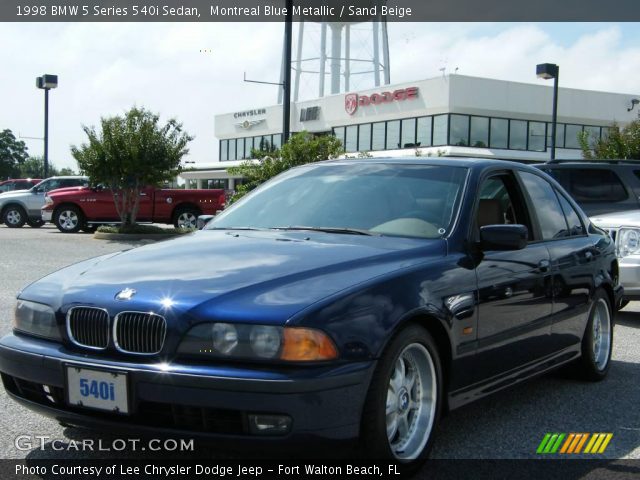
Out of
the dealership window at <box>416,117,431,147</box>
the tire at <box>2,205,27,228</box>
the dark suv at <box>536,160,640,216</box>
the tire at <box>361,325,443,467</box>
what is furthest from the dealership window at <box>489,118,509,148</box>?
the tire at <box>361,325,443,467</box>

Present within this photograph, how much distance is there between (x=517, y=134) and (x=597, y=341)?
44649mm

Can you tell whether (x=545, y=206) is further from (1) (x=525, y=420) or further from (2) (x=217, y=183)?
(2) (x=217, y=183)

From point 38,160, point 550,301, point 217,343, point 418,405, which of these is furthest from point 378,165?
point 38,160

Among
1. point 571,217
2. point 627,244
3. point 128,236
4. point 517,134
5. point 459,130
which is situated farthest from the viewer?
point 517,134

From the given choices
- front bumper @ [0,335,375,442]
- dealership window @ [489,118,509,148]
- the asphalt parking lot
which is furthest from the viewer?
dealership window @ [489,118,509,148]

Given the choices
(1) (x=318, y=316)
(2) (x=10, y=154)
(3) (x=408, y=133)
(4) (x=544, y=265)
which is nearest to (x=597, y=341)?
(4) (x=544, y=265)

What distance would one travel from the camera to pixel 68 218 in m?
22.0

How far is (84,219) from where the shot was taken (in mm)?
22047

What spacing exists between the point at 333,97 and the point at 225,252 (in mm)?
50786

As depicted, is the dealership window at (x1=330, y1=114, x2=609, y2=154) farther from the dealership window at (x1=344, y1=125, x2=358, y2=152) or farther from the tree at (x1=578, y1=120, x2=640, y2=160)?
the tree at (x1=578, y1=120, x2=640, y2=160)

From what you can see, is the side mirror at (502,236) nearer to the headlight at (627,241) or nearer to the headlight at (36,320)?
the headlight at (36,320)

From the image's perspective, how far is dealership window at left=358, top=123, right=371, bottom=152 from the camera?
169 feet

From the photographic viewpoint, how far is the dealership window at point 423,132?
155ft

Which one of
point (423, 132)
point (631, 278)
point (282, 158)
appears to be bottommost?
point (631, 278)
